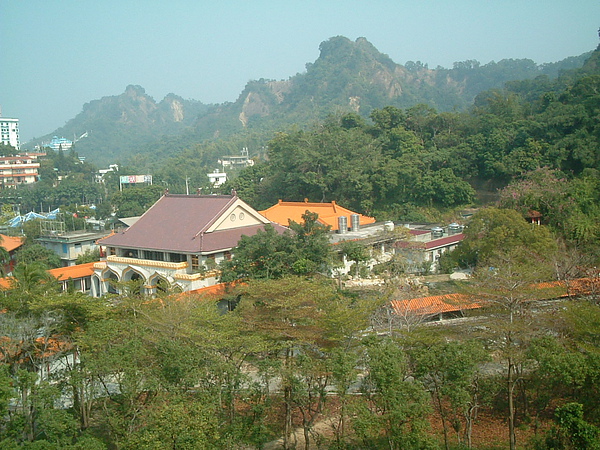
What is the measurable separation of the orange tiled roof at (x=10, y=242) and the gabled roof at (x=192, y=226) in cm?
927

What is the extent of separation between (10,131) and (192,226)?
7786 centimetres

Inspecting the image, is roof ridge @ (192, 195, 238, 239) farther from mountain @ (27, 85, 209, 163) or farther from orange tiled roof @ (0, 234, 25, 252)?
mountain @ (27, 85, 209, 163)

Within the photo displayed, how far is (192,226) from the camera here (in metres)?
20.5

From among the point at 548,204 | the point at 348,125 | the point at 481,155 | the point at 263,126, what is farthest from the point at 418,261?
the point at 263,126

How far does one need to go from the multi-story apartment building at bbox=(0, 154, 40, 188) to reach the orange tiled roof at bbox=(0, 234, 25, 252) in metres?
33.4

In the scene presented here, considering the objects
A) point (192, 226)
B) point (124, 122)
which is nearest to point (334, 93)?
point (124, 122)

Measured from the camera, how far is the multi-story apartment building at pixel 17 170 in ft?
197

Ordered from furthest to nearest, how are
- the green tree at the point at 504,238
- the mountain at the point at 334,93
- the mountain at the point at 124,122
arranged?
the mountain at the point at 124,122, the mountain at the point at 334,93, the green tree at the point at 504,238

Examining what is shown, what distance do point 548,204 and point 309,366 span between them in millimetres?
15299

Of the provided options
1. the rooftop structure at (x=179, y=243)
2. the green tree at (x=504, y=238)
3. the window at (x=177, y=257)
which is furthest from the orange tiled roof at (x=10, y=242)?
the green tree at (x=504, y=238)

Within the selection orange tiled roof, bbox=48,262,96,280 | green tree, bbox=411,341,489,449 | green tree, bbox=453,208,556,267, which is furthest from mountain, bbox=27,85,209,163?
green tree, bbox=411,341,489,449

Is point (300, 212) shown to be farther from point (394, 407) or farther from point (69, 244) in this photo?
point (394, 407)

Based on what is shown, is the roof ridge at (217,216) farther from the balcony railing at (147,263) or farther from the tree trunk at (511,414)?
the tree trunk at (511,414)

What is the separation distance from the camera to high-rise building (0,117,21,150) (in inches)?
3376
